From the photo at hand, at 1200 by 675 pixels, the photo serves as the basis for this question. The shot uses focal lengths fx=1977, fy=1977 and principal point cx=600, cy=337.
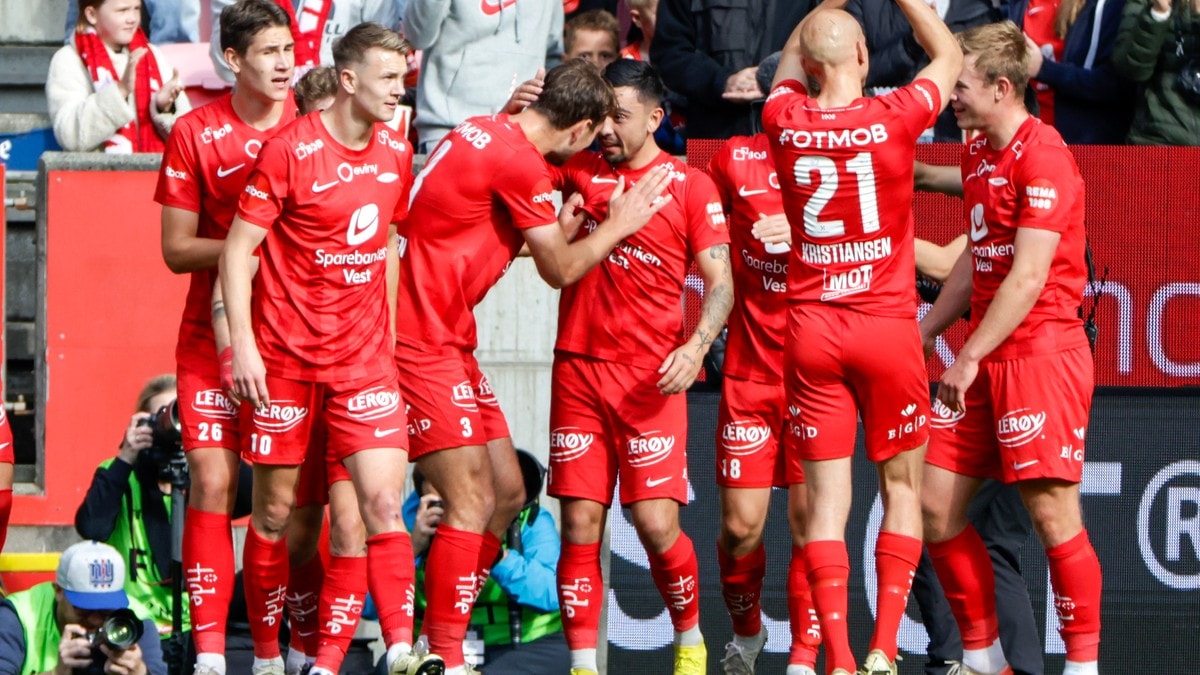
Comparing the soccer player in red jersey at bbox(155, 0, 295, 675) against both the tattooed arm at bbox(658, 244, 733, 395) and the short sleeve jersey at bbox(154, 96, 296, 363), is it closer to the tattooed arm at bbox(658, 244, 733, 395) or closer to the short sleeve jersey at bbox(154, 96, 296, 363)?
the short sleeve jersey at bbox(154, 96, 296, 363)

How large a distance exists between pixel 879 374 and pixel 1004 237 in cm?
79

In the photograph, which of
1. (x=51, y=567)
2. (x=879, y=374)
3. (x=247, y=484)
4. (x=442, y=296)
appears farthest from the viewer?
(x=51, y=567)

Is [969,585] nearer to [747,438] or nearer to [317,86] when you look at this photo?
[747,438]

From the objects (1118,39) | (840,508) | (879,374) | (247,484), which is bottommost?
(247,484)

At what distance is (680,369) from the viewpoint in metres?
8.17

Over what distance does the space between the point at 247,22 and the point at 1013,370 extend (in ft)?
11.1

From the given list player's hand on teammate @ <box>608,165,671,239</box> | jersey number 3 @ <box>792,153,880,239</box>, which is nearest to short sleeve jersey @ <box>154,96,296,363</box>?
player's hand on teammate @ <box>608,165,671,239</box>

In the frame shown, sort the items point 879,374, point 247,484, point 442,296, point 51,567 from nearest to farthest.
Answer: point 879,374
point 442,296
point 247,484
point 51,567

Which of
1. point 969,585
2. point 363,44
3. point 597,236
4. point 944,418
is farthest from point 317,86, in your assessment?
point 969,585

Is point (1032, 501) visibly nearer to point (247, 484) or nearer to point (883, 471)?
point (883, 471)

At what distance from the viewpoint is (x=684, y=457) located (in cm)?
844

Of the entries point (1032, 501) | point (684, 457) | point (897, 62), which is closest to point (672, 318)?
point (684, 457)

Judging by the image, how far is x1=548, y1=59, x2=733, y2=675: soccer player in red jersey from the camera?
8.31 metres

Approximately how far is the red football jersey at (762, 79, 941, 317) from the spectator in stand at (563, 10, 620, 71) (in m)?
3.70
